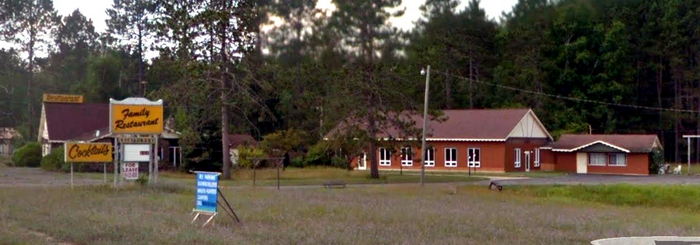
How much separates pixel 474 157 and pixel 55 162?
30825 mm

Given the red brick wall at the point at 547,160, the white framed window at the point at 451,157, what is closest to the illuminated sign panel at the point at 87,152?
the white framed window at the point at 451,157

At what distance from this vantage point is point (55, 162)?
59.2 m

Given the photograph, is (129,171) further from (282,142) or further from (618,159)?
(618,159)

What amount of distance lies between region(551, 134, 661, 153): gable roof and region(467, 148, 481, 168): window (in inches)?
259

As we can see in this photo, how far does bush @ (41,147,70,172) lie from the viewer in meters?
57.8

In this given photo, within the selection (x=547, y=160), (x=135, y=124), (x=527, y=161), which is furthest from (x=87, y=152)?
(x=547, y=160)

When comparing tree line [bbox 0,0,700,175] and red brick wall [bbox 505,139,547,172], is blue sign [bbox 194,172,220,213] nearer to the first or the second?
tree line [bbox 0,0,700,175]

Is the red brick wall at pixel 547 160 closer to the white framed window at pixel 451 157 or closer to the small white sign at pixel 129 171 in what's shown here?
the white framed window at pixel 451 157

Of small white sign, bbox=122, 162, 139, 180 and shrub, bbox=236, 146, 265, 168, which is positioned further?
shrub, bbox=236, 146, 265, 168

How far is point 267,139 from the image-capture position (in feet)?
208

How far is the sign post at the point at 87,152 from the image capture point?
35469 mm

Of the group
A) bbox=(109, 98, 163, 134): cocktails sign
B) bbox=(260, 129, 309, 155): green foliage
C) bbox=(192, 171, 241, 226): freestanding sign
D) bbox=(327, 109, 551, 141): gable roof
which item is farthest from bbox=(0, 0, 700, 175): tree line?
bbox=(192, 171, 241, 226): freestanding sign

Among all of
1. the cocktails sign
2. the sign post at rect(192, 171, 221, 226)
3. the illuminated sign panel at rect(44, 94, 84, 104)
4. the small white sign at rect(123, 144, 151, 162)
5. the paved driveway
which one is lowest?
the paved driveway

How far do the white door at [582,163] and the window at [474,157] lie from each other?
777 centimetres
